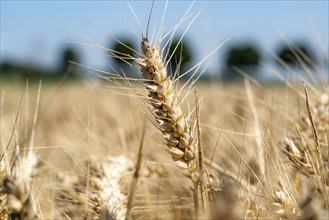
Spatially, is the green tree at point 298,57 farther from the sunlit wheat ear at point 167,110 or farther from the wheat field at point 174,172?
the sunlit wheat ear at point 167,110

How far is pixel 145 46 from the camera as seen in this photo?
2.41 feet

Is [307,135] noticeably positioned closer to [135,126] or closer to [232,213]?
[135,126]

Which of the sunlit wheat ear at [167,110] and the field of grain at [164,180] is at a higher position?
the sunlit wheat ear at [167,110]

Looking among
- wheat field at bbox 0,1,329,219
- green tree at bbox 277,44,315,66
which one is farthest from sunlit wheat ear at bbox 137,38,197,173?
green tree at bbox 277,44,315,66

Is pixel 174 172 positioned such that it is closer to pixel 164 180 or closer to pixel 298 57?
pixel 164 180

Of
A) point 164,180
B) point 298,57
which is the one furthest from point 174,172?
point 298,57

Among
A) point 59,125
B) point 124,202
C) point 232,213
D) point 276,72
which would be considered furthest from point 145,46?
point 59,125

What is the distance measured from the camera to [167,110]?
0.72m

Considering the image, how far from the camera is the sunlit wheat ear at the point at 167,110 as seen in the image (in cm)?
72

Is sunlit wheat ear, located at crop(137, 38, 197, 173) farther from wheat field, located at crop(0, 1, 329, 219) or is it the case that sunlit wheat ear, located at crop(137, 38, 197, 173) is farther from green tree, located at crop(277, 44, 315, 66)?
green tree, located at crop(277, 44, 315, 66)

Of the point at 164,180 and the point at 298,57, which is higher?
the point at 298,57

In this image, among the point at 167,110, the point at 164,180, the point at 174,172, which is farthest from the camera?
the point at 174,172

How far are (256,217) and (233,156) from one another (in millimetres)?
601

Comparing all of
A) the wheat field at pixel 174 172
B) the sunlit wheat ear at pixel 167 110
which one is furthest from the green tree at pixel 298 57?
the sunlit wheat ear at pixel 167 110
